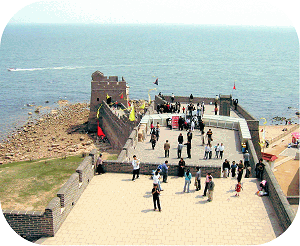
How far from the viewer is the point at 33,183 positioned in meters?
26.5

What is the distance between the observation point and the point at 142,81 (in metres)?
95.7

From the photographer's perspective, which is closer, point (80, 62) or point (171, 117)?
point (171, 117)

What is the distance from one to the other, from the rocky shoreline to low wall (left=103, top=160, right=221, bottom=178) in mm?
19795

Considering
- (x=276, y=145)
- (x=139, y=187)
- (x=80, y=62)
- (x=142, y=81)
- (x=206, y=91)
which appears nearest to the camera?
(x=139, y=187)

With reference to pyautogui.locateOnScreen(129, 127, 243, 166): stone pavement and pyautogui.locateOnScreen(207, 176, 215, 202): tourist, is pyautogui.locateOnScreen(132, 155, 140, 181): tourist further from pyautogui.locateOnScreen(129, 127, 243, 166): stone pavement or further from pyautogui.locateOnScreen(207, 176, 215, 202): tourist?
pyautogui.locateOnScreen(207, 176, 215, 202): tourist

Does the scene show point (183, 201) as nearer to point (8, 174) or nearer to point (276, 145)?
point (8, 174)

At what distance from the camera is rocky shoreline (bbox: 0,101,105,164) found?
43.4 metres

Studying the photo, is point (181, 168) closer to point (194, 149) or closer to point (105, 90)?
point (194, 149)

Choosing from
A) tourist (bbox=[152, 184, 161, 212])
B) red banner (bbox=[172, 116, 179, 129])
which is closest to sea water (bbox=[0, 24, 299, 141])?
red banner (bbox=[172, 116, 179, 129])

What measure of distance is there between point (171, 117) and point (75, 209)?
15.4 meters

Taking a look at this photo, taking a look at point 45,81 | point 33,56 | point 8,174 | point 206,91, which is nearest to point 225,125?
point 8,174

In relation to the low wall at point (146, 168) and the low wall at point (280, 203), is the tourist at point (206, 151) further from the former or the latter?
the low wall at point (280, 203)

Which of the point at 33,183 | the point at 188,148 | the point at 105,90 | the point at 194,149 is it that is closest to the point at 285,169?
the point at 194,149

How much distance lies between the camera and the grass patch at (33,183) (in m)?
23.3
